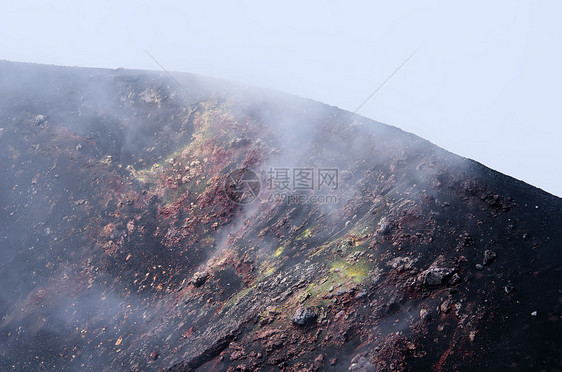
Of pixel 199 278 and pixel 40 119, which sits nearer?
pixel 199 278

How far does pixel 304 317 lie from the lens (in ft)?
34.1

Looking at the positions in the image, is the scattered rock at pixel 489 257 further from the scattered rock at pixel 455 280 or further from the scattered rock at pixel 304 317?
the scattered rock at pixel 304 317

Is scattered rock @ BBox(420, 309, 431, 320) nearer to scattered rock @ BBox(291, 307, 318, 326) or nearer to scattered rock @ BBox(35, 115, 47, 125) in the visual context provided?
scattered rock @ BBox(291, 307, 318, 326)

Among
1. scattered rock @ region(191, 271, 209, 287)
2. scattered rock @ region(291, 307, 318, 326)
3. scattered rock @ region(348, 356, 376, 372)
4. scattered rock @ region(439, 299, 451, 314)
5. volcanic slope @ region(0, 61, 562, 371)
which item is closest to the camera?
scattered rock @ region(348, 356, 376, 372)

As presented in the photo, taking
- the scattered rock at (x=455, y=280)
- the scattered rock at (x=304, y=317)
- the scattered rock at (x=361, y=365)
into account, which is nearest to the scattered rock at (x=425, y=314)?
the scattered rock at (x=455, y=280)

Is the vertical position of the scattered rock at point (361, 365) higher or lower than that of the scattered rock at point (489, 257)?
lower

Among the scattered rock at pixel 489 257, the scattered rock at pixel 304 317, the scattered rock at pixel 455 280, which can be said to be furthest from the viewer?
the scattered rock at pixel 304 317

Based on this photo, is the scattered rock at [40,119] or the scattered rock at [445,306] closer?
the scattered rock at [445,306]

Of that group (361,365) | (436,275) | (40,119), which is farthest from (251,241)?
(40,119)

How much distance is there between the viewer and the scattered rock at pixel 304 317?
10.4m

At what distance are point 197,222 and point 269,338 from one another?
28.1 feet

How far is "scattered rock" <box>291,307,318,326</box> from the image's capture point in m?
10.4

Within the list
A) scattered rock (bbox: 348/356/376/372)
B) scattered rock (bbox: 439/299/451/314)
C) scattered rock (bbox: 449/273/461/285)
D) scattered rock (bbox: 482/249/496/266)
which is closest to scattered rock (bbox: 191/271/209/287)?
scattered rock (bbox: 348/356/376/372)

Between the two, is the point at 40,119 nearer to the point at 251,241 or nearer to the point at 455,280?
the point at 251,241
